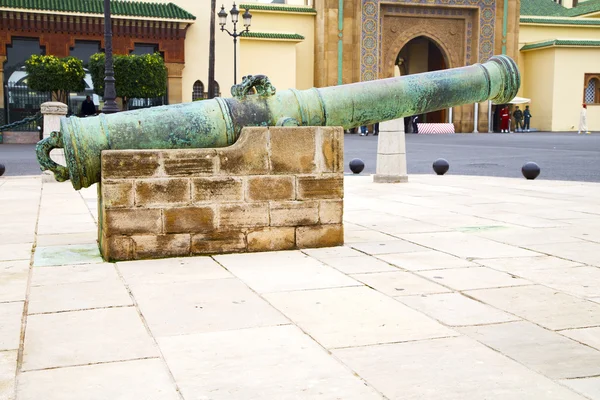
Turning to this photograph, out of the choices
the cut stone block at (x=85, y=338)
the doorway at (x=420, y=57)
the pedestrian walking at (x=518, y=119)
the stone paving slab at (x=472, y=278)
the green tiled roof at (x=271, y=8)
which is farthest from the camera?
the doorway at (x=420, y=57)

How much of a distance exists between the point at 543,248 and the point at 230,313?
2.63 metres

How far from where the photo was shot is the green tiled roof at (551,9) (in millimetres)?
43844

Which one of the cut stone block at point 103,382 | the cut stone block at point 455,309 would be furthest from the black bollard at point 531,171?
the cut stone block at point 103,382

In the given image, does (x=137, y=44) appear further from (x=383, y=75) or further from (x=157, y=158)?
(x=157, y=158)

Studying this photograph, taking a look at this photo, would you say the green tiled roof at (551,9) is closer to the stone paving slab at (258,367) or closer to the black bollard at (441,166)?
the black bollard at (441,166)

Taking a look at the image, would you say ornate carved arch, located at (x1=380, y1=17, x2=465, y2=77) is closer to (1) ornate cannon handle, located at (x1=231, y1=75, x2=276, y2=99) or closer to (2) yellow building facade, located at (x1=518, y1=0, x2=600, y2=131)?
(2) yellow building facade, located at (x1=518, y1=0, x2=600, y2=131)

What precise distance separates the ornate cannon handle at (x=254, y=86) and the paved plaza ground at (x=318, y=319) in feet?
3.71

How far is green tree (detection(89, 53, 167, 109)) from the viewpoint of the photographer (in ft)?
85.6

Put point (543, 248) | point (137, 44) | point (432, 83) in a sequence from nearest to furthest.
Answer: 1. point (543, 248)
2. point (432, 83)
3. point (137, 44)

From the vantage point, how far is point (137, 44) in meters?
29.5

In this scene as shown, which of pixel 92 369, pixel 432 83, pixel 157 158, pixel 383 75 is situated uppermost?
pixel 383 75

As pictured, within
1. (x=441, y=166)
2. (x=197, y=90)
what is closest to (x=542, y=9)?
(x=197, y=90)

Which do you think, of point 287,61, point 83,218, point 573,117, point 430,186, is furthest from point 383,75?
point 83,218

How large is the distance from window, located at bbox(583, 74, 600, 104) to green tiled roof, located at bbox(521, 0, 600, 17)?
6954 millimetres
